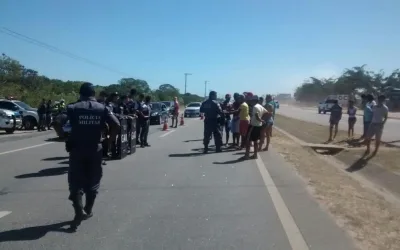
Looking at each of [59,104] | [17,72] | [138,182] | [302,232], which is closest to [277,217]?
[302,232]

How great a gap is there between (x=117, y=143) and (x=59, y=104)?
13.6 metres

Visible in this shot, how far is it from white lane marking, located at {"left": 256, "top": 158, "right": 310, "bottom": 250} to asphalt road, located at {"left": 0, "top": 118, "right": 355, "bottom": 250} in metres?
0.01

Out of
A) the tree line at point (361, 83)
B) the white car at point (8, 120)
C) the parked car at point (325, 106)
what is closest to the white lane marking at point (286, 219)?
the white car at point (8, 120)

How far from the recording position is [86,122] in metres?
5.88

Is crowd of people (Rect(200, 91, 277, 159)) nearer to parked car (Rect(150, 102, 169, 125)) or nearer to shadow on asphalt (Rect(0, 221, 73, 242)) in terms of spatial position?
shadow on asphalt (Rect(0, 221, 73, 242))

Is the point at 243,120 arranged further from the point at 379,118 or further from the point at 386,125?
the point at 386,125

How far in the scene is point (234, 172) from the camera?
10539 millimetres

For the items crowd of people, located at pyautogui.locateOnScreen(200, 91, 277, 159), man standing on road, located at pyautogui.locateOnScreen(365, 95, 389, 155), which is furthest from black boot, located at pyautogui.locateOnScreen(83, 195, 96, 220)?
man standing on road, located at pyautogui.locateOnScreen(365, 95, 389, 155)

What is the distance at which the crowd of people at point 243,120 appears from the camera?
12828 mm

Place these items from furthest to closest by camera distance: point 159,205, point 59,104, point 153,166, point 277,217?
point 59,104
point 153,166
point 159,205
point 277,217

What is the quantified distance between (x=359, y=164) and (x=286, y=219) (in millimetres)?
8160

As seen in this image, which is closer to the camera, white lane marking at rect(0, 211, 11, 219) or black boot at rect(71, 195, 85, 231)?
black boot at rect(71, 195, 85, 231)

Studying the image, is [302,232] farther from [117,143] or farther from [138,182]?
[117,143]

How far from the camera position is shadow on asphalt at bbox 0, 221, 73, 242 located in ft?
18.1
